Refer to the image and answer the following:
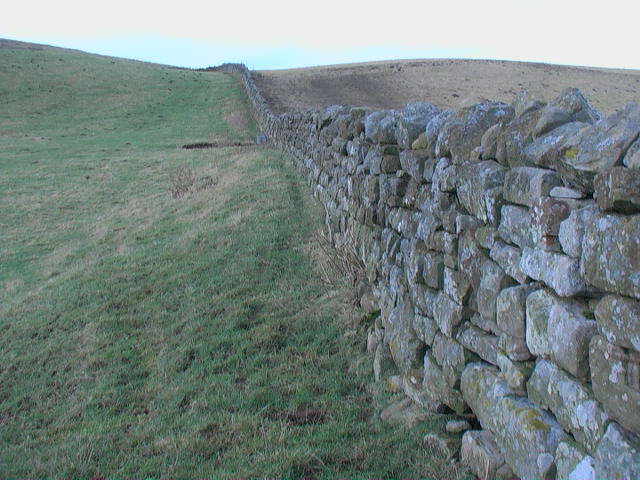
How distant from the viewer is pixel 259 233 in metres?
9.43

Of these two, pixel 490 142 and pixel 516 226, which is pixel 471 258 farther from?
pixel 490 142

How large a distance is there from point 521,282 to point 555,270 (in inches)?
16.8

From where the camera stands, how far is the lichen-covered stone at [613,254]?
254cm

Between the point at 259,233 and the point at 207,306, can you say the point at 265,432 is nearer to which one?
the point at 207,306

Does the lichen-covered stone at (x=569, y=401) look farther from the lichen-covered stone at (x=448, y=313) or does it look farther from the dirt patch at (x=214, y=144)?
the dirt patch at (x=214, y=144)

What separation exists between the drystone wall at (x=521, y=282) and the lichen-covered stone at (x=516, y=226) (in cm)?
1

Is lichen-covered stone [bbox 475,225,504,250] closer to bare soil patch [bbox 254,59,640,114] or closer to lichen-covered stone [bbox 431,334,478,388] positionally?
lichen-covered stone [bbox 431,334,478,388]

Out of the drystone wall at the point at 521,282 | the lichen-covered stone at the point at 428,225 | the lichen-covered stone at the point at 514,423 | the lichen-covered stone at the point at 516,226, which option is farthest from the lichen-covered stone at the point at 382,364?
the lichen-covered stone at the point at 516,226

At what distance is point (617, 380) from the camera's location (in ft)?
8.64

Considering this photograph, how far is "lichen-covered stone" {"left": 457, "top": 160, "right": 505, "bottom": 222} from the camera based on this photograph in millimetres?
3947

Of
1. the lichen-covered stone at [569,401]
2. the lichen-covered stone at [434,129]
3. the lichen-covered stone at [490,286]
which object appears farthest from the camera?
the lichen-covered stone at [434,129]

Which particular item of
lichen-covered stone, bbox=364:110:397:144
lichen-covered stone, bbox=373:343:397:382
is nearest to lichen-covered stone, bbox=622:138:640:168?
lichen-covered stone, bbox=373:343:397:382

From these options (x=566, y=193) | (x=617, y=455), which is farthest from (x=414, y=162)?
(x=617, y=455)

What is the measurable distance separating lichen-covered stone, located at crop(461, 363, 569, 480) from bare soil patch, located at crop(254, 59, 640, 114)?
935 inches
